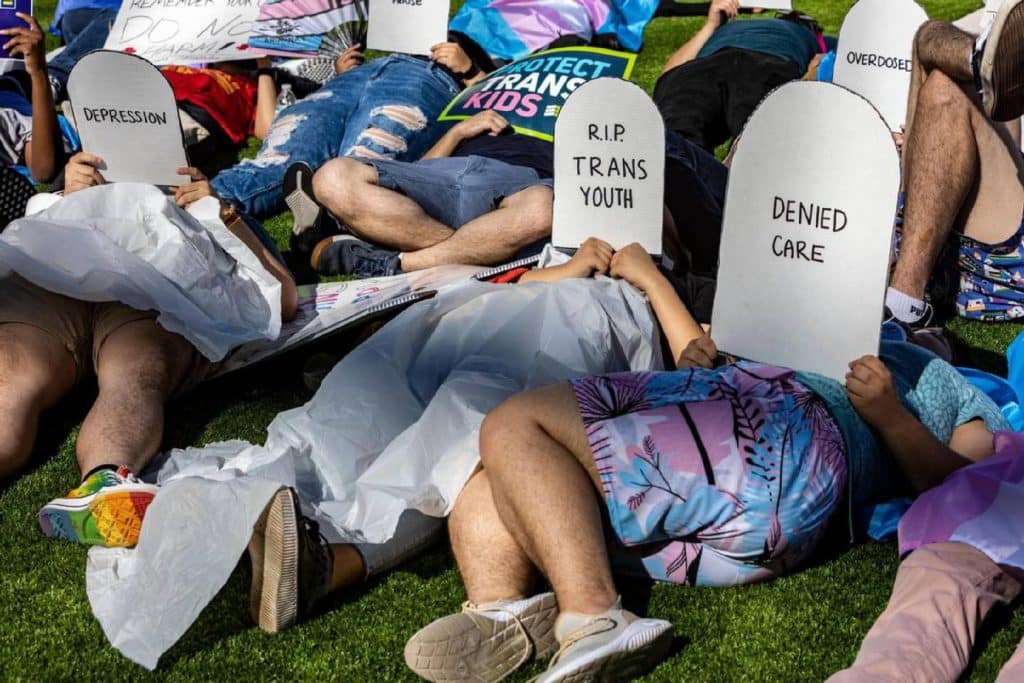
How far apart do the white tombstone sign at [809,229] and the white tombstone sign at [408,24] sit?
264 cm

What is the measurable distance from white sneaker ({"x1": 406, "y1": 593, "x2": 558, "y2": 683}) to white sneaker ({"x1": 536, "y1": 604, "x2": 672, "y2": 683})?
0.27ft

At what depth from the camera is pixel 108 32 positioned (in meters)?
6.02

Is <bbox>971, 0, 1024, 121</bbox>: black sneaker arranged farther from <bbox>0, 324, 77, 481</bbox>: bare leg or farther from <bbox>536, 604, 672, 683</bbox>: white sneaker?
<bbox>0, 324, 77, 481</bbox>: bare leg

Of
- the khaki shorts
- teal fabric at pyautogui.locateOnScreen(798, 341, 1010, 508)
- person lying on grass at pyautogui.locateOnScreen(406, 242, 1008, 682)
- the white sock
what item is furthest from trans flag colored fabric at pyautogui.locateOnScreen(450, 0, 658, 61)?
person lying on grass at pyautogui.locateOnScreen(406, 242, 1008, 682)

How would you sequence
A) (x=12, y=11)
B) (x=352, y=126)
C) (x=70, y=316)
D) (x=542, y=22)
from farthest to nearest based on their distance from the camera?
(x=542, y=22) < (x=12, y=11) < (x=352, y=126) < (x=70, y=316)

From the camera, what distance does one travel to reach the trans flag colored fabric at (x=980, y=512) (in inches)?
88.3

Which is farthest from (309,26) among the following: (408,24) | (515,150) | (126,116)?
(126,116)

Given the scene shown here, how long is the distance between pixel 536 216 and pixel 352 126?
4.16ft

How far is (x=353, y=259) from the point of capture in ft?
13.3

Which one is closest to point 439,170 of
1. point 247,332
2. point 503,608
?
point 247,332

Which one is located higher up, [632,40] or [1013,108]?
[1013,108]

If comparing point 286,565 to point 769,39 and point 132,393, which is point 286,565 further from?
point 769,39

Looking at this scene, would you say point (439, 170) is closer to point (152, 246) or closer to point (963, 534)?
point (152, 246)

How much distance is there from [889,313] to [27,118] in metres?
3.42
